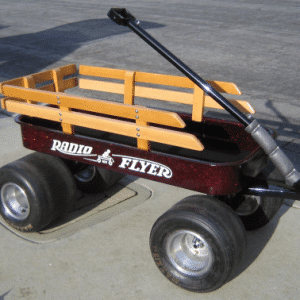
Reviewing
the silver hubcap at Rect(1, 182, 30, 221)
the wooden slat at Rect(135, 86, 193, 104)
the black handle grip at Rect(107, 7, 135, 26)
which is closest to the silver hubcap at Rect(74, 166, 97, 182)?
the silver hubcap at Rect(1, 182, 30, 221)

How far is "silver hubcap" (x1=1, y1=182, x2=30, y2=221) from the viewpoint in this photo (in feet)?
14.3

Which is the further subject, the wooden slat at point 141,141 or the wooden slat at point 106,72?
the wooden slat at point 106,72

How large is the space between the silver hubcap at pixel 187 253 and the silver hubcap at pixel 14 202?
161 cm

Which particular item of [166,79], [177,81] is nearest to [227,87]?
[177,81]

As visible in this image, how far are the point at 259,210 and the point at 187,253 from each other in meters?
1.00

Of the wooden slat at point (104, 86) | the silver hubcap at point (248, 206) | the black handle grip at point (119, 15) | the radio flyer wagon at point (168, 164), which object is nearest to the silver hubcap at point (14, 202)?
the radio flyer wagon at point (168, 164)

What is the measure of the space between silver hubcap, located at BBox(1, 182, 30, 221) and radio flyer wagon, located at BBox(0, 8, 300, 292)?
0.01 m

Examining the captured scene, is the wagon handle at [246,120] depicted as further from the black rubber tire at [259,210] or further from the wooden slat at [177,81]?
the black rubber tire at [259,210]

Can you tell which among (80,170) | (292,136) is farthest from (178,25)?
(80,170)

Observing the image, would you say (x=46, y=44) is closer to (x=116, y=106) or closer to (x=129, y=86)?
(x=129, y=86)

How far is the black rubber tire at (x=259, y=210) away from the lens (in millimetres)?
4236

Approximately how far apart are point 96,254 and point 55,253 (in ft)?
1.25

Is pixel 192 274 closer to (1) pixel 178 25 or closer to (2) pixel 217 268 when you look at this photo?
(2) pixel 217 268

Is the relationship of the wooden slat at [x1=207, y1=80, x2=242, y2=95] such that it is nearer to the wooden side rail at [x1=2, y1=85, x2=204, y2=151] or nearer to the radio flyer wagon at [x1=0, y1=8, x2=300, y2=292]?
the radio flyer wagon at [x1=0, y1=8, x2=300, y2=292]
